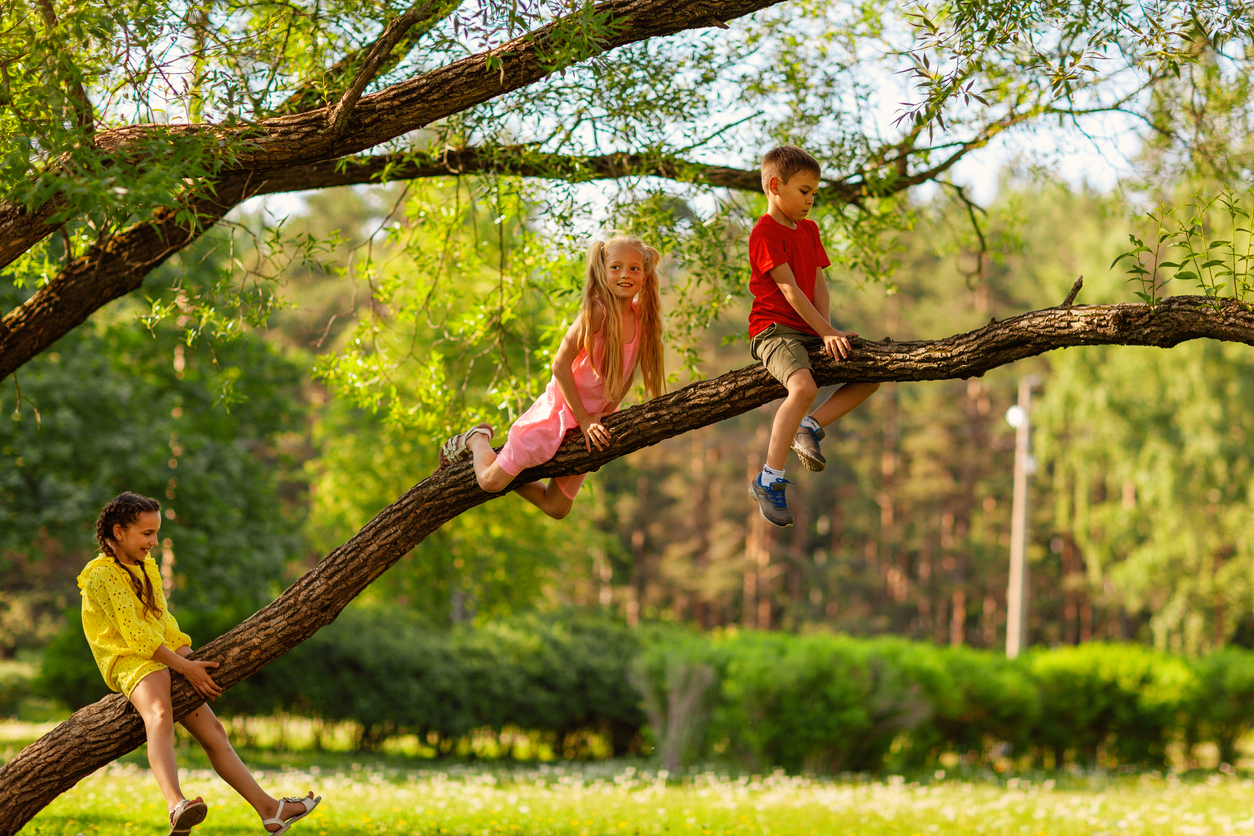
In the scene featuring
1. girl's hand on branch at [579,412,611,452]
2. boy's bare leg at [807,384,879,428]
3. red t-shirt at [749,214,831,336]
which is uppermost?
red t-shirt at [749,214,831,336]

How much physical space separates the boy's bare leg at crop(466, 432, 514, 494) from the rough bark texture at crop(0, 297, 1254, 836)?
12 centimetres

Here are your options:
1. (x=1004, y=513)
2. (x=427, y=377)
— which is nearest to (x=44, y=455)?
(x=427, y=377)

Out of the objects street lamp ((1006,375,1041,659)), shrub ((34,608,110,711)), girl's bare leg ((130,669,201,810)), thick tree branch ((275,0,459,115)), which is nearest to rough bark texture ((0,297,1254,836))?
girl's bare leg ((130,669,201,810))

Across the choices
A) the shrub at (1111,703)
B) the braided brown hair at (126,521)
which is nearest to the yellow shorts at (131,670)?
the braided brown hair at (126,521)

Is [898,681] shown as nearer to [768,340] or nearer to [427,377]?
[427,377]

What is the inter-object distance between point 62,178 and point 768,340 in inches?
114

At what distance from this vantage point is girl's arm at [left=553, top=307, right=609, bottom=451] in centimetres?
498

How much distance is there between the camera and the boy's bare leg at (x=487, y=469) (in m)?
5.09

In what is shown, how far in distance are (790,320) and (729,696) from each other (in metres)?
9.81

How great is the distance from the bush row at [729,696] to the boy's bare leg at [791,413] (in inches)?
379

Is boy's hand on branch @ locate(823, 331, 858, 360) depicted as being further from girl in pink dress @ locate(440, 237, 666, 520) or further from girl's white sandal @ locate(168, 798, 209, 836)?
girl's white sandal @ locate(168, 798, 209, 836)

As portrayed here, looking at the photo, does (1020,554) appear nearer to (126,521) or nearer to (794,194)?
(794,194)

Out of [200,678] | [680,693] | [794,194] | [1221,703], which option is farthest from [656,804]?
[1221,703]

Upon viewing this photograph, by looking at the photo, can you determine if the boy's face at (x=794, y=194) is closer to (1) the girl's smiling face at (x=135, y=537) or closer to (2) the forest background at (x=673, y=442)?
(2) the forest background at (x=673, y=442)
